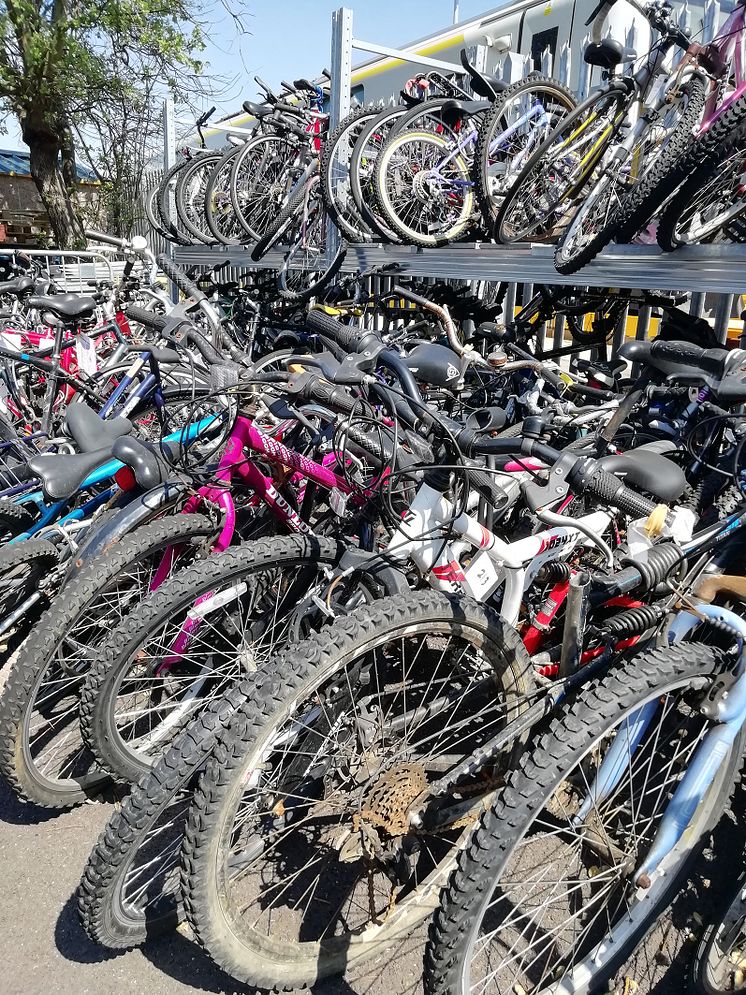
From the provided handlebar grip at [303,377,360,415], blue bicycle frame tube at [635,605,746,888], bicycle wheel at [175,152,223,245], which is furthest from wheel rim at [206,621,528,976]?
bicycle wheel at [175,152,223,245]

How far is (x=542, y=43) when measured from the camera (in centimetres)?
764

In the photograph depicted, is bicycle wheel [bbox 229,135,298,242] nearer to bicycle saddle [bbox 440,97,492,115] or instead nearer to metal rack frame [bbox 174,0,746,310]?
metal rack frame [bbox 174,0,746,310]

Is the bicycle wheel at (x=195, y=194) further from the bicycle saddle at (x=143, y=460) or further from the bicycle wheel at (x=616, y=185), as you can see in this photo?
the bicycle saddle at (x=143, y=460)

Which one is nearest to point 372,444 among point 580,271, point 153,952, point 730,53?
point 153,952

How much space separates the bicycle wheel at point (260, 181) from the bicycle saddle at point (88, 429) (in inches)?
185

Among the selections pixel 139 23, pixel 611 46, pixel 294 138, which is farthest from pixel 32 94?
pixel 611 46

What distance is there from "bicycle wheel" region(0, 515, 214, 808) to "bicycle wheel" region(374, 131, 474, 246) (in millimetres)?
3456

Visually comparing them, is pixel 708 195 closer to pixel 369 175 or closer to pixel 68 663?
pixel 369 175

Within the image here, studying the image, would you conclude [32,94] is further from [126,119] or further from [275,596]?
[275,596]

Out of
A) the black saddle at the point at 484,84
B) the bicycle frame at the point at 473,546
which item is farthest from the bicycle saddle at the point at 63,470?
the black saddle at the point at 484,84

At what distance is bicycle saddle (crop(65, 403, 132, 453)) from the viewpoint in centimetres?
267

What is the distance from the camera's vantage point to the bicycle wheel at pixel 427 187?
5.05 metres

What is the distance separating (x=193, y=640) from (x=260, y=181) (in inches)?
245

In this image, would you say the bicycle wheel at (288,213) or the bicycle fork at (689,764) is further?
the bicycle wheel at (288,213)
